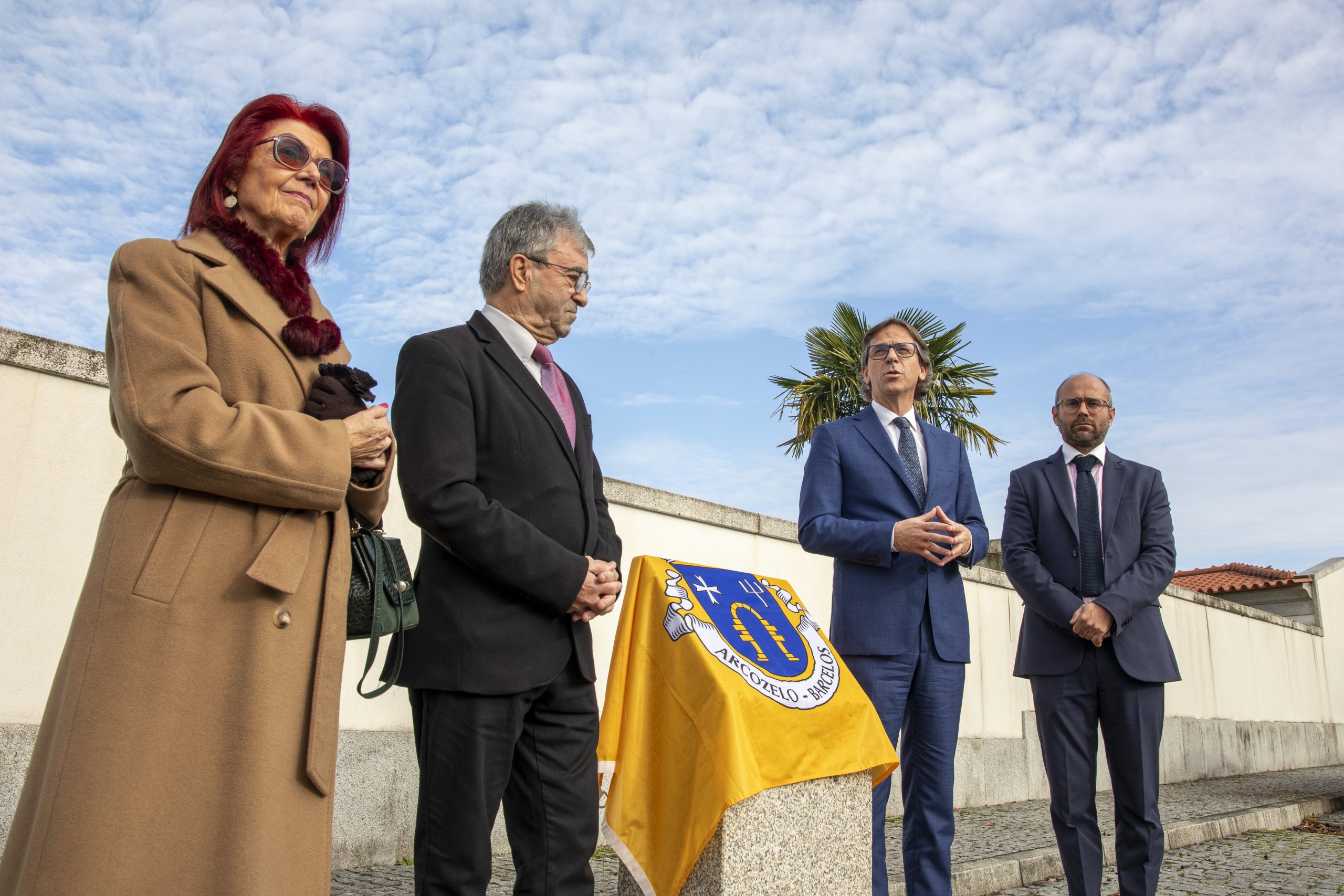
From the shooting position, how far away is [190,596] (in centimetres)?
182

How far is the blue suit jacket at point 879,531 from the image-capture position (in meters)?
3.58

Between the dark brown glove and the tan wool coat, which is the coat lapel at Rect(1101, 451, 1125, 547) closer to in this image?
the dark brown glove

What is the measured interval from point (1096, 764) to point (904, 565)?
1.18 metres

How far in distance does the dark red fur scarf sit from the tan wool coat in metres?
0.05

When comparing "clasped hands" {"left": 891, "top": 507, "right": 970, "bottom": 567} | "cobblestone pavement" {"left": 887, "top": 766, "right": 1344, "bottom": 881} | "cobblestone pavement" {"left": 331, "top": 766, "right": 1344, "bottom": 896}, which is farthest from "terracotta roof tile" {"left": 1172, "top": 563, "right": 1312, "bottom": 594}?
"clasped hands" {"left": 891, "top": 507, "right": 970, "bottom": 567}

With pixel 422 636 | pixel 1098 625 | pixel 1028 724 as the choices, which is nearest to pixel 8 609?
pixel 422 636

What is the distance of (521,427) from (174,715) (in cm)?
113

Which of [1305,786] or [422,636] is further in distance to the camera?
[1305,786]

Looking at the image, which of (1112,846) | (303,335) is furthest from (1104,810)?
(303,335)

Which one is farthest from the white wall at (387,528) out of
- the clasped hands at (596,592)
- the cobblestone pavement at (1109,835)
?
the clasped hands at (596,592)

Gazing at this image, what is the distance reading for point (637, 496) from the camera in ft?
19.9

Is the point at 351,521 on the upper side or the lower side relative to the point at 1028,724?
upper

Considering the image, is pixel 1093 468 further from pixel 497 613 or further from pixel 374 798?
pixel 374 798

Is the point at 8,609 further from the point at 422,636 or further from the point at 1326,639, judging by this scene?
the point at 1326,639
